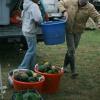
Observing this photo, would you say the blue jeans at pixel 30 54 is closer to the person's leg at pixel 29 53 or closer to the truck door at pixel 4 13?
the person's leg at pixel 29 53

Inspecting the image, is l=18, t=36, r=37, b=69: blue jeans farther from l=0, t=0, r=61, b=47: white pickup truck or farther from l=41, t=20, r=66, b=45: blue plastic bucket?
l=0, t=0, r=61, b=47: white pickup truck

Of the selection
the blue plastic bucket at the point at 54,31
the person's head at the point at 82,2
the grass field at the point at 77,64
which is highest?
the person's head at the point at 82,2

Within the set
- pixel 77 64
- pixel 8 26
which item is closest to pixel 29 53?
pixel 8 26

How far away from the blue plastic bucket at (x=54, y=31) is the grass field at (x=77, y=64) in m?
0.91

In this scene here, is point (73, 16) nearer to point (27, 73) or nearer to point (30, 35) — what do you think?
point (30, 35)

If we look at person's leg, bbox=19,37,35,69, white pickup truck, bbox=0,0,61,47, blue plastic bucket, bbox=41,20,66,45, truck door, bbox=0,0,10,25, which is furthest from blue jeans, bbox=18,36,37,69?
truck door, bbox=0,0,10,25

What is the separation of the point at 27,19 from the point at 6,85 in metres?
1.31

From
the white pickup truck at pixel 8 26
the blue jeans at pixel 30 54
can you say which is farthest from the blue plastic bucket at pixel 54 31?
the white pickup truck at pixel 8 26

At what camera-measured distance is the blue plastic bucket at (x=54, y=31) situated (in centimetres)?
812

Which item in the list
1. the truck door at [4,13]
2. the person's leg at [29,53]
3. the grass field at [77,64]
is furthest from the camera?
the truck door at [4,13]

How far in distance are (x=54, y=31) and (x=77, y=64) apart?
2274 mm

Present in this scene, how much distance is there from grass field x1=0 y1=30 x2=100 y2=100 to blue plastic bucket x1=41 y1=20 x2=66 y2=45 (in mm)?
909

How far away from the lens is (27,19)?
27.4 ft

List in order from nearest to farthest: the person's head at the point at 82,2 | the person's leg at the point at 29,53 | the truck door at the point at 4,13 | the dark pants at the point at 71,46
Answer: the person's leg at the point at 29,53 < the person's head at the point at 82,2 < the dark pants at the point at 71,46 < the truck door at the point at 4,13
